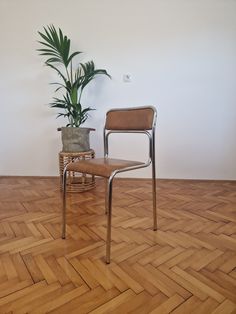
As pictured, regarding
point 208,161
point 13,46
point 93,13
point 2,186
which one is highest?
point 93,13

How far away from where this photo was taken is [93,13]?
2555mm

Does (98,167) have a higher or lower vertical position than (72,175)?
higher

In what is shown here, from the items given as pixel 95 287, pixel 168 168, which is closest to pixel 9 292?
pixel 95 287

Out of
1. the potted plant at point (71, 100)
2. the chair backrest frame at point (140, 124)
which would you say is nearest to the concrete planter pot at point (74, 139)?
the potted plant at point (71, 100)

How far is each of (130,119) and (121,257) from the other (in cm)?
81

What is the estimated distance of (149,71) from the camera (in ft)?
8.41

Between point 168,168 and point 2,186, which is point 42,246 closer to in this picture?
point 2,186

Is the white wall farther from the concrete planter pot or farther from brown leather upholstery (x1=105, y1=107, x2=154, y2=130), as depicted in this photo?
brown leather upholstery (x1=105, y1=107, x2=154, y2=130)

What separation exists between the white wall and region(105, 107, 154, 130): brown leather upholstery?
113cm

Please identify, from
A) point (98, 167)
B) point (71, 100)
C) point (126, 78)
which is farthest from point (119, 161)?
point (126, 78)

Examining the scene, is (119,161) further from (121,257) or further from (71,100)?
(71,100)

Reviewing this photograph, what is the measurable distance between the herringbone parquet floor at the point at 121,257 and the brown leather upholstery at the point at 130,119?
2.12 feet

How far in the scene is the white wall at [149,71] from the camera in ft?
8.07

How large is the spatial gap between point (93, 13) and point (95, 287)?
8.67ft
